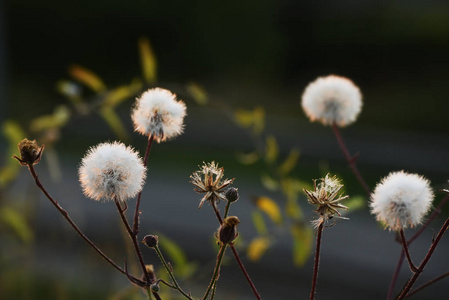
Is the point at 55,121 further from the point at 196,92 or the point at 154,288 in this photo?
the point at 154,288

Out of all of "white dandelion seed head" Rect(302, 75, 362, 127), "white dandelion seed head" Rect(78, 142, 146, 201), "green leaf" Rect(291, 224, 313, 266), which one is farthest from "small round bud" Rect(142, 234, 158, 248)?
"green leaf" Rect(291, 224, 313, 266)

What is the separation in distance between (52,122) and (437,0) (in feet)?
47.0

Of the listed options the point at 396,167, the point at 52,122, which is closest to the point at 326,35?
the point at 396,167

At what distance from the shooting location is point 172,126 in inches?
27.3

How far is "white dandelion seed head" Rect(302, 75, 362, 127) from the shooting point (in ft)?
3.12

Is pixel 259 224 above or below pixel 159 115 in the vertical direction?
above

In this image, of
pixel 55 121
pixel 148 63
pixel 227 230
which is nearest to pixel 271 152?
pixel 148 63

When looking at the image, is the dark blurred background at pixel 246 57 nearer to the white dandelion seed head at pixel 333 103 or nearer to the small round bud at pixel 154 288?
the white dandelion seed head at pixel 333 103

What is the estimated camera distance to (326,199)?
0.57 m

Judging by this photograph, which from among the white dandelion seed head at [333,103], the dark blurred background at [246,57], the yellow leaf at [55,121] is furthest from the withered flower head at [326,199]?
the dark blurred background at [246,57]

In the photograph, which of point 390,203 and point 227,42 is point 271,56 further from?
point 390,203

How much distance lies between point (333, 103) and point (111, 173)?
0.45 meters

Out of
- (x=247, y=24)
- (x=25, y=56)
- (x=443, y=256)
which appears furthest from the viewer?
(x=25, y=56)

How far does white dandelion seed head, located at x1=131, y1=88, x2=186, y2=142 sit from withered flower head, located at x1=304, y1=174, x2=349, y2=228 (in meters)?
0.18
